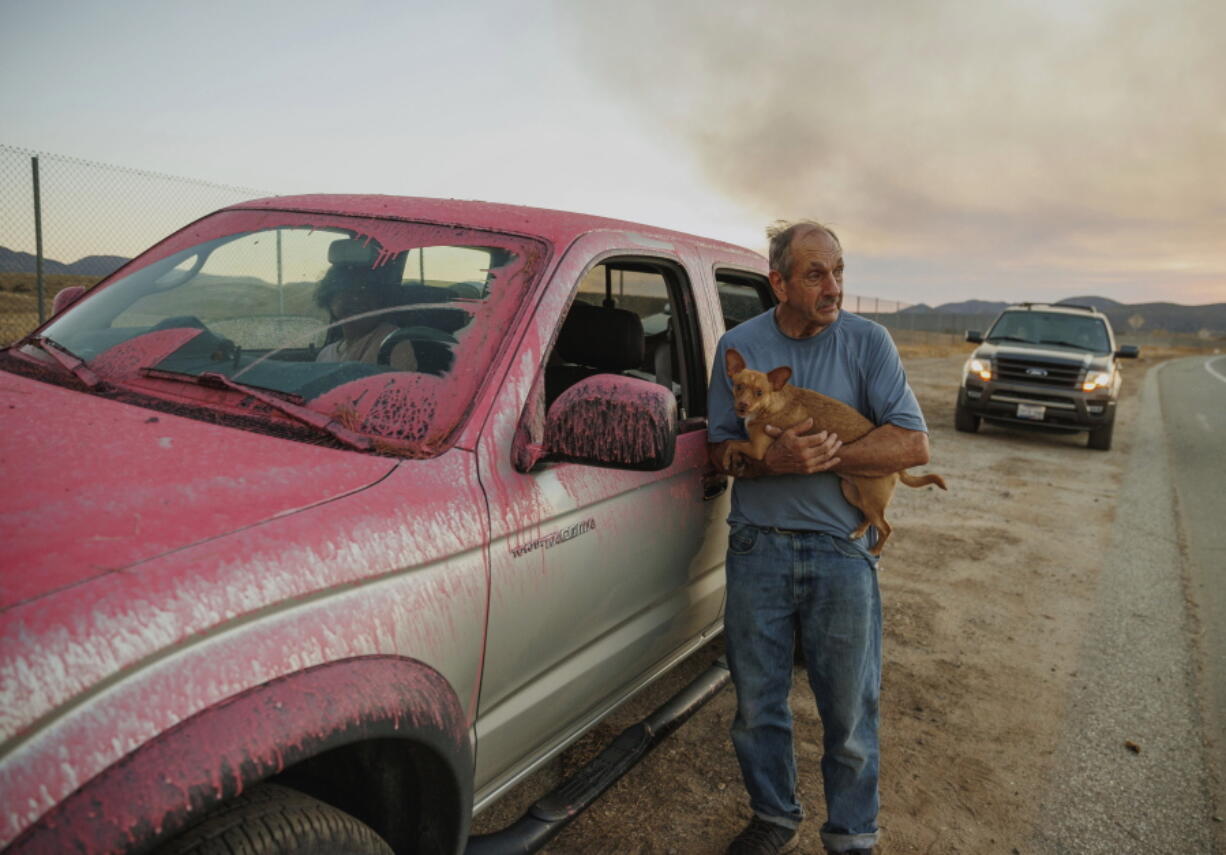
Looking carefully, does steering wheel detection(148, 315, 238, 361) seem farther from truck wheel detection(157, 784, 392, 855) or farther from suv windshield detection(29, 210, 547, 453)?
truck wheel detection(157, 784, 392, 855)

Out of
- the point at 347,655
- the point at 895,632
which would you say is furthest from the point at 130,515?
the point at 895,632

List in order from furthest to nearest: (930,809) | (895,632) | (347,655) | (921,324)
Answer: (921,324) → (895,632) → (930,809) → (347,655)

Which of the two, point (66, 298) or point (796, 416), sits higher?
point (66, 298)

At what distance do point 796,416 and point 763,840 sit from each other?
138cm

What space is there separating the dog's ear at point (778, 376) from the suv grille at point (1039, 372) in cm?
1071

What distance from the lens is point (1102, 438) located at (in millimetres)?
11547

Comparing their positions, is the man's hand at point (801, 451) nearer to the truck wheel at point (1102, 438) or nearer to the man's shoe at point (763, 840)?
the man's shoe at point (763, 840)

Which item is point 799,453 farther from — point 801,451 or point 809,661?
point 809,661

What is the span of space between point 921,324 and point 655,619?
51.3m

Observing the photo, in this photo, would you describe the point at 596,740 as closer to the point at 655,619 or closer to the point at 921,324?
the point at 655,619

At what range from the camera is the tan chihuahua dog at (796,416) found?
2.53 m

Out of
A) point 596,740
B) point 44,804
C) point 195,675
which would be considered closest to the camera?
point 44,804

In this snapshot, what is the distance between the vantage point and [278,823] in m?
1.30

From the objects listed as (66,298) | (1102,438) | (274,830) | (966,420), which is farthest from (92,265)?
(1102,438)
